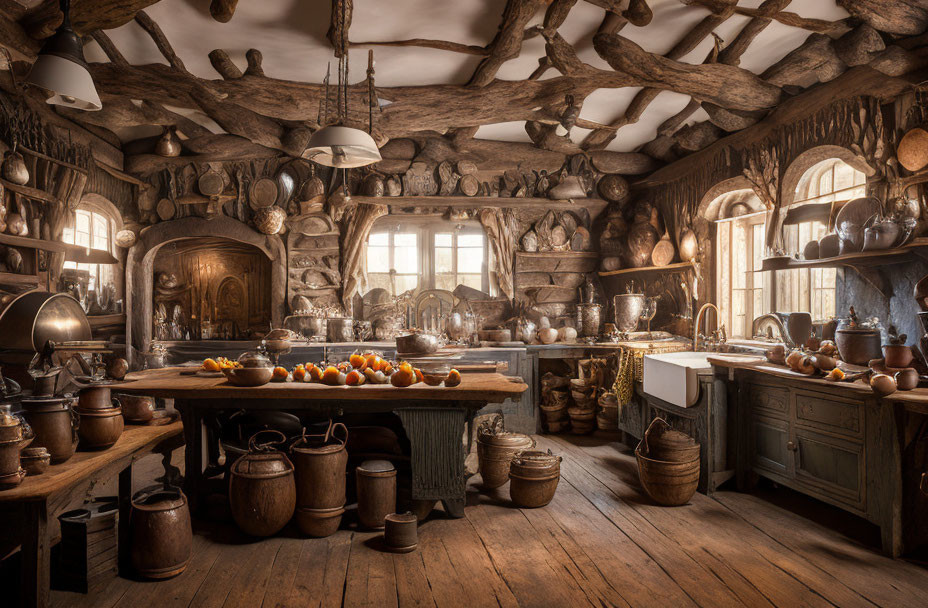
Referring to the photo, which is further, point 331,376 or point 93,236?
point 93,236

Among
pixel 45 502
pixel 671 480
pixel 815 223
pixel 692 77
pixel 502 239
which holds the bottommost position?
pixel 671 480

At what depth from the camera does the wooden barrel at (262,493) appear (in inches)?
128

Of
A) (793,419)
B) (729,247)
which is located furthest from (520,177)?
(793,419)

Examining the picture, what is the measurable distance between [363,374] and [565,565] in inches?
67.7

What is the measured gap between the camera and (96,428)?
2908 mm

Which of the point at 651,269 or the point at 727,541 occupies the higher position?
the point at 651,269

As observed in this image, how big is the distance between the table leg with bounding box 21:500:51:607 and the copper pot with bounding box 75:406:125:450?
0.64 meters

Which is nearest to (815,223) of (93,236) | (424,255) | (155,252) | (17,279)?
(424,255)

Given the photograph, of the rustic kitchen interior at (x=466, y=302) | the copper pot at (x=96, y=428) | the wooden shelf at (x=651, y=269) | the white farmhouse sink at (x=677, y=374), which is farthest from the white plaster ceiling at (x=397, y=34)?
the copper pot at (x=96, y=428)

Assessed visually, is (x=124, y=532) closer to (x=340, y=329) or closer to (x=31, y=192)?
(x=31, y=192)

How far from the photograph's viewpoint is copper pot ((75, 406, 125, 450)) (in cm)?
290

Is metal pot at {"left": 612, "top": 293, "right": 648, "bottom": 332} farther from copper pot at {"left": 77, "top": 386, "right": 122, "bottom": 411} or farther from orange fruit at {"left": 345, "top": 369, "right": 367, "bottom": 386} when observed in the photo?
copper pot at {"left": 77, "top": 386, "right": 122, "bottom": 411}

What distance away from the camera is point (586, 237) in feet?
24.9

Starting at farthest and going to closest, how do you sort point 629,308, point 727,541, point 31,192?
point 629,308 → point 31,192 → point 727,541
